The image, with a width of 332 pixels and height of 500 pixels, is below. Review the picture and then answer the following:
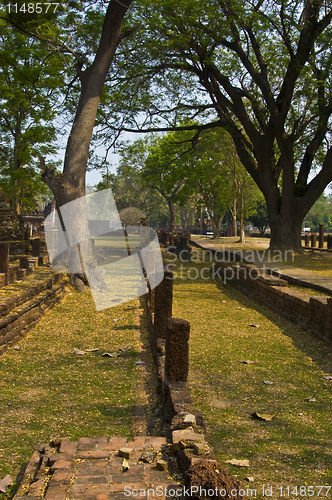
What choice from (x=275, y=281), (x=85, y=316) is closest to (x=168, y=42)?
(x=275, y=281)

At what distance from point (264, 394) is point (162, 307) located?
6.46 ft

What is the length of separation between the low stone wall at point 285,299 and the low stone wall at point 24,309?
441 centimetres

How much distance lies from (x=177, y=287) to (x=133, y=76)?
8.72 meters

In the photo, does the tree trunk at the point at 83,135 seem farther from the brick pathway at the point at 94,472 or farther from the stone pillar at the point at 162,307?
the brick pathway at the point at 94,472

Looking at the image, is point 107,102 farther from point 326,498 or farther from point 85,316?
point 326,498

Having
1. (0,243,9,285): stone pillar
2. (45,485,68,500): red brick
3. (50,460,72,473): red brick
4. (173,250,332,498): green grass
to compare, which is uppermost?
(0,243,9,285): stone pillar

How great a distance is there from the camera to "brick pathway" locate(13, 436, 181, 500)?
2.53 metres

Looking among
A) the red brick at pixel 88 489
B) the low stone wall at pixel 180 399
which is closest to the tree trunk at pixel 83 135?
the low stone wall at pixel 180 399

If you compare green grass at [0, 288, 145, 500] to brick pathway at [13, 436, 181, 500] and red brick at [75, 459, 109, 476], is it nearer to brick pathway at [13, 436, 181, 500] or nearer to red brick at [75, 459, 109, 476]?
brick pathway at [13, 436, 181, 500]

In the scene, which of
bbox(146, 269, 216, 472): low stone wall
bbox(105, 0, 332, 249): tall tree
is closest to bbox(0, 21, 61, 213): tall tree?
bbox(105, 0, 332, 249): tall tree

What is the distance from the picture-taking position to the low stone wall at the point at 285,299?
677 cm

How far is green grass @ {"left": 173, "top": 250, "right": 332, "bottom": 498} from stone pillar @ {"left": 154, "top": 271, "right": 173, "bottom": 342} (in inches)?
21.5

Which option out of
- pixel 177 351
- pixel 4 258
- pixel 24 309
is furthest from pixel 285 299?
pixel 4 258

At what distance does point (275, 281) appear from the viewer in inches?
372
